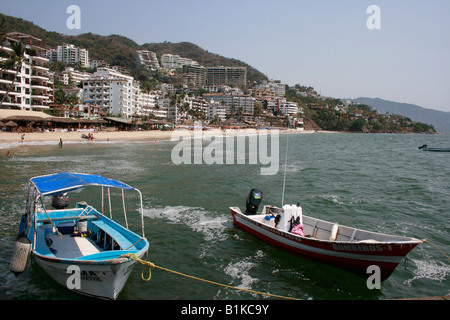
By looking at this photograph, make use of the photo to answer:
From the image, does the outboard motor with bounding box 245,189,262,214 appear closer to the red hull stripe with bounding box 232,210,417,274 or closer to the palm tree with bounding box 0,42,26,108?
the red hull stripe with bounding box 232,210,417,274

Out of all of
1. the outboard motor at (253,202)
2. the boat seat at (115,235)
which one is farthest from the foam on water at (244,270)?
the boat seat at (115,235)

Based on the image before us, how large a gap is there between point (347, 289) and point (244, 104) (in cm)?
18187

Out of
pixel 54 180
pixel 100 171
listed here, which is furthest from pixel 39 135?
pixel 54 180

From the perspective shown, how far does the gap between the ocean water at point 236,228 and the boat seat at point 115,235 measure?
4.34ft

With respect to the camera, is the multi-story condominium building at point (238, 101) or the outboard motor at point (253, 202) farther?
the multi-story condominium building at point (238, 101)

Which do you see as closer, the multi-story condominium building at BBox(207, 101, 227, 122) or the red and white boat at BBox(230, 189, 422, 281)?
the red and white boat at BBox(230, 189, 422, 281)

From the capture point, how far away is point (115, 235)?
10305 mm

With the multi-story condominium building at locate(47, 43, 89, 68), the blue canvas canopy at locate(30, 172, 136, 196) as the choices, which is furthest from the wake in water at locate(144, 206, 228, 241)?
the multi-story condominium building at locate(47, 43, 89, 68)

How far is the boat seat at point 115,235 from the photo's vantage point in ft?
31.0

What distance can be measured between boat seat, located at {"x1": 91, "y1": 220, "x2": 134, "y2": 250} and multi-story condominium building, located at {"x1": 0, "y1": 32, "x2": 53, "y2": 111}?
195 ft

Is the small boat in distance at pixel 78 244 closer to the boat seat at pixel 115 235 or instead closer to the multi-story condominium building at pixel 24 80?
the boat seat at pixel 115 235

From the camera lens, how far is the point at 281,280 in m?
10.5

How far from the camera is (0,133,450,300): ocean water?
9.88 m
